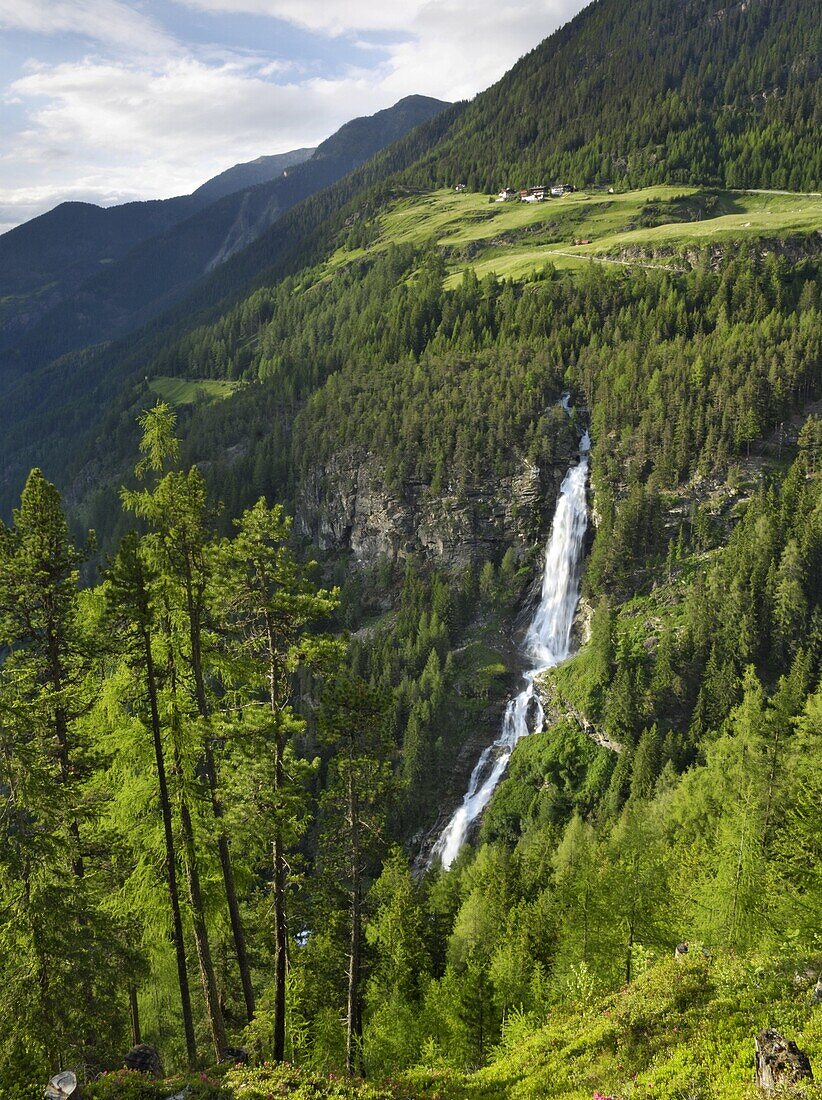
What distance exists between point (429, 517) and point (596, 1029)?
11739 cm

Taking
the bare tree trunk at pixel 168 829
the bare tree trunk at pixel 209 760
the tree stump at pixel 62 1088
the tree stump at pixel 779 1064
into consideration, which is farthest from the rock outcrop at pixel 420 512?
the tree stump at pixel 62 1088

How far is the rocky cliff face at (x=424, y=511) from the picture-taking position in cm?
12588

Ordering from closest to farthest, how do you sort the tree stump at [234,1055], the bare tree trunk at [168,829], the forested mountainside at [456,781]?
the forested mountainside at [456,781]
the bare tree trunk at [168,829]
the tree stump at [234,1055]

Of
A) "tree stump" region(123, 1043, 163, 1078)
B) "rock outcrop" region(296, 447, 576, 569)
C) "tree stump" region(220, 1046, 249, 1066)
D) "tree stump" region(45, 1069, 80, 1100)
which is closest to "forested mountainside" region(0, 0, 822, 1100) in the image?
"tree stump" region(123, 1043, 163, 1078)

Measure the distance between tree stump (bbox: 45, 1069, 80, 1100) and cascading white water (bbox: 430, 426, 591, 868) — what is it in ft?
217

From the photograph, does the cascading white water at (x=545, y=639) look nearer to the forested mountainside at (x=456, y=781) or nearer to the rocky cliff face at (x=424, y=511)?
the forested mountainside at (x=456, y=781)

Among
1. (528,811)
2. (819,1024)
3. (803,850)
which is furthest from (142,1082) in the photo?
(528,811)

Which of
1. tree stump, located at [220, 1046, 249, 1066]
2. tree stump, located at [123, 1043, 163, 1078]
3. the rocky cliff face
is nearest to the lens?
tree stump, located at [123, 1043, 163, 1078]

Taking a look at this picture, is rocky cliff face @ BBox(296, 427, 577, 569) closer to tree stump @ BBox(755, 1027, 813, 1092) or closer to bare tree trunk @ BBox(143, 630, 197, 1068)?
bare tree trunk @ BBox(143, 630, 197, 1068)

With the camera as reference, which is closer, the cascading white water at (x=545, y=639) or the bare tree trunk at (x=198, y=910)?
the bare tree trunk at (x=198, y=910)

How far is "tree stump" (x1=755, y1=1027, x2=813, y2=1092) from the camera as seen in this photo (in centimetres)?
1391

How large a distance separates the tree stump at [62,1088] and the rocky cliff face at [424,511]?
111m

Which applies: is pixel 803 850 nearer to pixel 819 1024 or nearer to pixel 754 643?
pixel 819 1024

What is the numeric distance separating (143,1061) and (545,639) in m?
92.6
